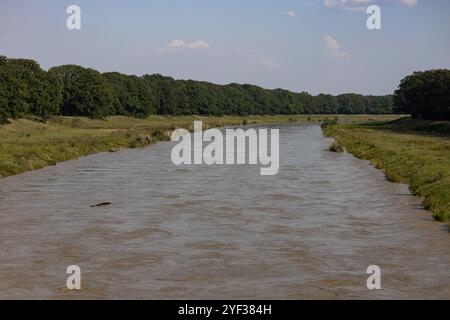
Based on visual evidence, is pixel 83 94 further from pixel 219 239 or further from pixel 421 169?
pixel 219 239

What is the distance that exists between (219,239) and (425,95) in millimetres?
105467

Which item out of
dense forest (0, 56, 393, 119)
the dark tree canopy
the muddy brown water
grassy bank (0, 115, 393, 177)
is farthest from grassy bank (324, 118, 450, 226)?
the dark tree canopy

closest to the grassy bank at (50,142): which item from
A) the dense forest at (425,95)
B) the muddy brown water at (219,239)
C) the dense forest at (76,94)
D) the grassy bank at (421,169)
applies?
the dense forest at (76,94)

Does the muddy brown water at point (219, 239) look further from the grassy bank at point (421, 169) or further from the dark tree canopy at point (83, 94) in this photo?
the dark tree canopy at point (83, 94)

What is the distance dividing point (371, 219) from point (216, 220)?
626cm

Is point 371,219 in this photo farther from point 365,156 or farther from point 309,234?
point 365,156

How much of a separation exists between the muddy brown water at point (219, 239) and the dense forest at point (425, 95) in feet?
239

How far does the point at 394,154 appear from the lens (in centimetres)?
5125

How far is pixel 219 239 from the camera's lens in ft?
69.8

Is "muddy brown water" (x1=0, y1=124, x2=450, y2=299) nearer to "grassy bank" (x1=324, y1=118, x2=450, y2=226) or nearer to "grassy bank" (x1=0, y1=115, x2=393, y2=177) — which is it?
"grassy bank" (x1=324, y1=118, x2=450, y2=226)

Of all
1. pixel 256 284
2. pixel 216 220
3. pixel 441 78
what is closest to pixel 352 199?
pixel 216 220

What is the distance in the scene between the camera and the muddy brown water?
15617mm

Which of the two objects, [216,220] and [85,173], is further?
[85,173]
